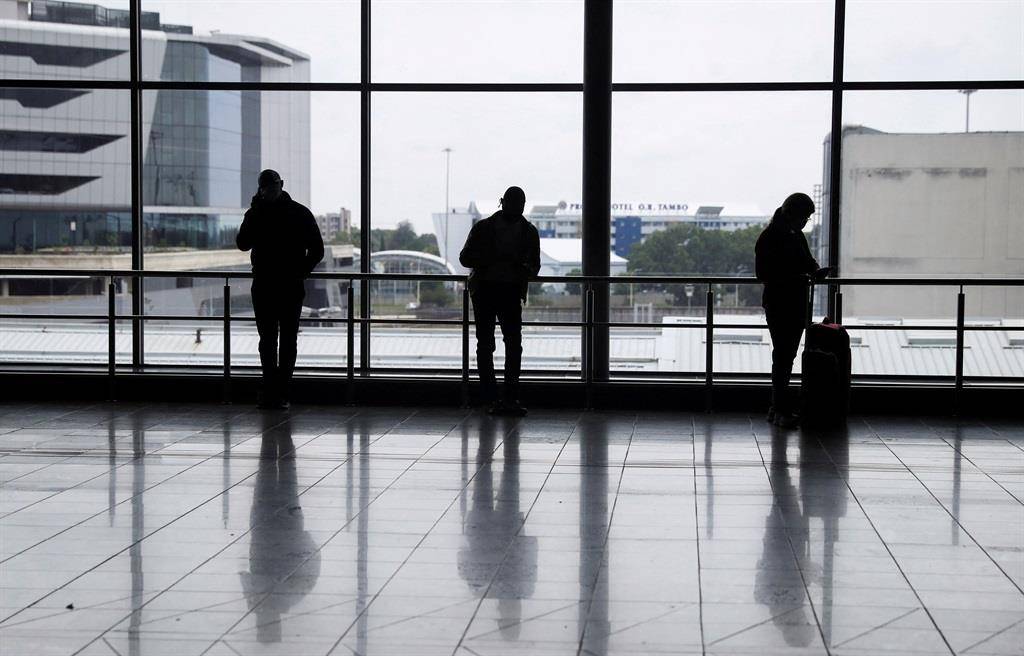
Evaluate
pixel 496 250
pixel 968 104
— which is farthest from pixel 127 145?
pixel 968 104

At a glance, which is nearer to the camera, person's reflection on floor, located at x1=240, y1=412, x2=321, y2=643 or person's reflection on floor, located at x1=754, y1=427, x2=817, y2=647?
person's reflection on floor, located at x1=754, y1=427, x2=817, y2=647

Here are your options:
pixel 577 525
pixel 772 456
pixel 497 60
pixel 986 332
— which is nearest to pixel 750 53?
pixel 497 60

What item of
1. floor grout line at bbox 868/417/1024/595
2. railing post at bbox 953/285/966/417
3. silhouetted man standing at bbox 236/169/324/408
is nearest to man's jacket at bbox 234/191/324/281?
silhouetted man standing at bbox 236/169/324/408

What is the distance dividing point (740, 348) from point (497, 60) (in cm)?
286

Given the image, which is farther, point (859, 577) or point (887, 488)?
point (887, 488)

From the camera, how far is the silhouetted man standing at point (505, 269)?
852 centimetres

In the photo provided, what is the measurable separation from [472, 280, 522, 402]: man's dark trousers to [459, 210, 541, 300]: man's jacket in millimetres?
74

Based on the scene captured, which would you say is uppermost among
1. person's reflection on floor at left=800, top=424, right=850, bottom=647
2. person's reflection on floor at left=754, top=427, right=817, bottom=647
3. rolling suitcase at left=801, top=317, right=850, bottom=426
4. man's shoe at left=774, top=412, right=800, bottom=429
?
rolling suitcase at left=801, top=317, right=850, bottom=426

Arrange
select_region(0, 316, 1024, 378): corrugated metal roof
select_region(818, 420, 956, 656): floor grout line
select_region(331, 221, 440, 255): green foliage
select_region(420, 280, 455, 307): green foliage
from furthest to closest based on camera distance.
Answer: select_region(331, 221, 440, 255): green foliage → select_region(420, 280, 455, 307): green foliage → select_region(0, 316, 1024, 378): corrugated metal roof → select_region(818, 420, 956, 656): floor grout line

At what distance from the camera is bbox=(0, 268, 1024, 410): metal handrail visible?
8.88m

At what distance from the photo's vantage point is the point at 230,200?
9797mm

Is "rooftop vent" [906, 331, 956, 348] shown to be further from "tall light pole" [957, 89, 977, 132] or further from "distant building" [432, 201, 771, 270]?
"tall light pole" [957, 89, 977, 132]

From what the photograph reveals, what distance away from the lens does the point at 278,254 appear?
28.2ft

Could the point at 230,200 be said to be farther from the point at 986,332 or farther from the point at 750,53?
the point at 986,332
